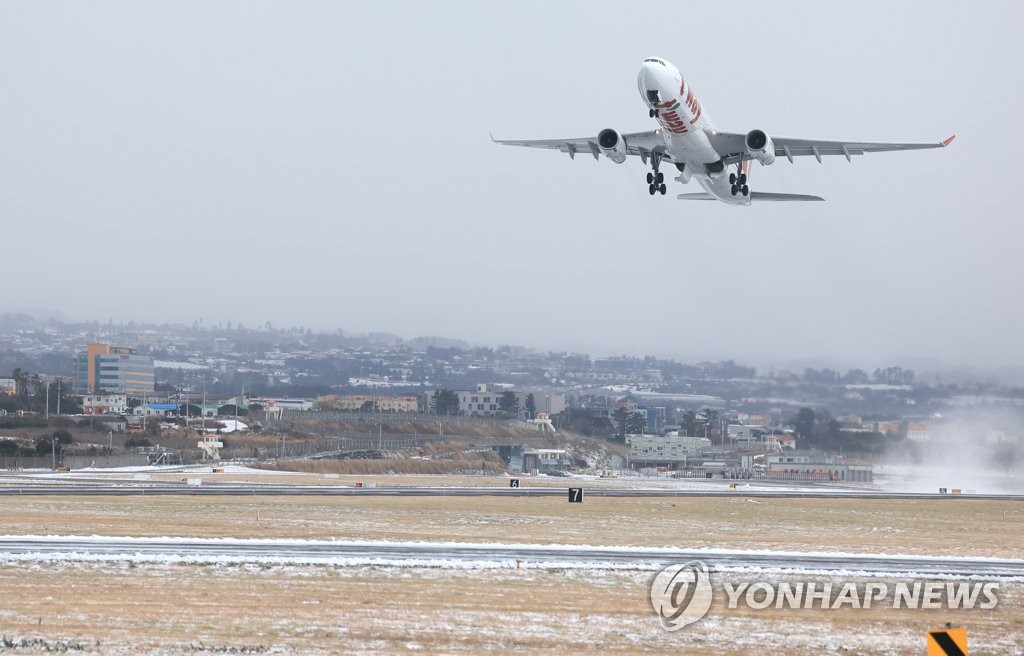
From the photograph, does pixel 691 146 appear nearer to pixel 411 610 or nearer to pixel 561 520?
pixel 561 520

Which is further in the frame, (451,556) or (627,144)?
(627,144)

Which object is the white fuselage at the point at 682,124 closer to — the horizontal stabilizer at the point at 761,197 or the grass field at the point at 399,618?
the horizontal stabilizer at the point at 761,197

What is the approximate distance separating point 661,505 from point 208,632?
41880 mm

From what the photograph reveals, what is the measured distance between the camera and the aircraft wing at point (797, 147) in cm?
5406

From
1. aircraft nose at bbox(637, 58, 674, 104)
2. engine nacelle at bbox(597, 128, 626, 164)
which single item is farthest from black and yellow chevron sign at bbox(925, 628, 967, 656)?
engine nacelle at bbox(597, 128, 626, 164)

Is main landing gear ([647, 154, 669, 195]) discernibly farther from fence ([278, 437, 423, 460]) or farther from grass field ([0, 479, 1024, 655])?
fence ([278, 437, 423, 460])

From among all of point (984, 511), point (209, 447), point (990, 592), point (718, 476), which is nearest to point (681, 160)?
point (984, 511)

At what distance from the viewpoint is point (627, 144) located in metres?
56.0

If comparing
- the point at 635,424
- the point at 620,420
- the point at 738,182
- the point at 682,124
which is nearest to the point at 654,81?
the point at 682,124

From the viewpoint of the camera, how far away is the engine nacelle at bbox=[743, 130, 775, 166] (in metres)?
53.2

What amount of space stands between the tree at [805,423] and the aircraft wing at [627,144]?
4926cm

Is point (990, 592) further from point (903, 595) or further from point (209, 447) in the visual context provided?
point (209, 447)

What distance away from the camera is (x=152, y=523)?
142 ft

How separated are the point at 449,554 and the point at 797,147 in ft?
104
